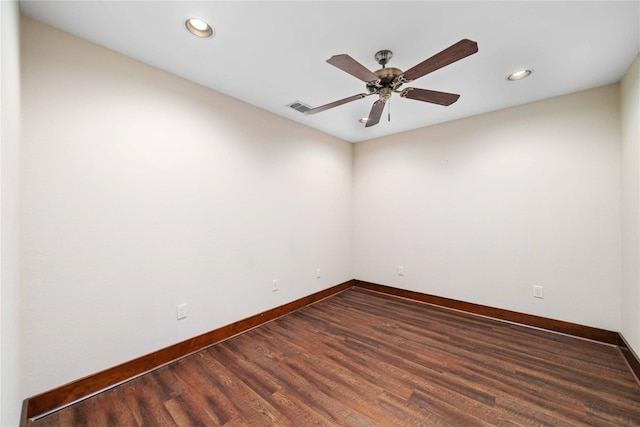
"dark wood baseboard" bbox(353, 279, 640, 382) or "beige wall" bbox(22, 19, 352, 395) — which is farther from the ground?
"beige wall" bbox(22, 19, 352, 395)

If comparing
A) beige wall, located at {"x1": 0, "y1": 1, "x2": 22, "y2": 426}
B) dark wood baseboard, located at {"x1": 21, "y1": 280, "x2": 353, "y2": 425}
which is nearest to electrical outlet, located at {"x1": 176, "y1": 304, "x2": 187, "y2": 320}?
dark wood baseboard, located at {"x1": 21, "y1": 280, "x2": 353, "y2": 425}

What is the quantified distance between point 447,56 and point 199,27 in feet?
5.24

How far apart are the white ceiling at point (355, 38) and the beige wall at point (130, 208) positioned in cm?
31

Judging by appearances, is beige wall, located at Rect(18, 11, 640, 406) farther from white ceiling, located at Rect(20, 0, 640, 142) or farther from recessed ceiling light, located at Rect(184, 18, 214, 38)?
recessed ceiling light, located at Rect(184, 18, 214, 38)

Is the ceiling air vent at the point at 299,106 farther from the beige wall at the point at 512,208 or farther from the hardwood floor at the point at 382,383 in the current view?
the hardwood floor at the point at 382,383

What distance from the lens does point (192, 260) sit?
2.41 meters

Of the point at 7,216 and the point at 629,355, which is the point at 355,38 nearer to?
the point at 7,216

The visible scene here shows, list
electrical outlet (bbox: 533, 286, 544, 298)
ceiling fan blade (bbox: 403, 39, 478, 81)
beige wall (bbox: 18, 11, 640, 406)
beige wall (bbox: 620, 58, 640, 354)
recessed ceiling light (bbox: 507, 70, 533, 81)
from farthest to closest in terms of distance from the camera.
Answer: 1. electrical outlet (bbox: 533, 286, 544, 298)
2. recessed ceiling light (bbox: 507, 70, 533, 81)
3. beige wall (bbox: 620, 58, 640, 354)
4. beige wall (bbox: 18, 11, 640, 406)
5. ceiling fan blade (bbox: 403, 39, 478, 81)

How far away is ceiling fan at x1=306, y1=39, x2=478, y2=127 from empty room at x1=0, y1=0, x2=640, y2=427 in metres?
0.02

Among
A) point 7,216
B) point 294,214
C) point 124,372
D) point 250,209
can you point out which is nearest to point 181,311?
point 124,372

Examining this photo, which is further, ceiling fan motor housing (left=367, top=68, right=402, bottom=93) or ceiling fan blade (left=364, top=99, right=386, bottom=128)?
ceiling fan blade (left=364, top=99, right=386, bottom=128)

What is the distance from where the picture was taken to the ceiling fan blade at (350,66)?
1.49 m

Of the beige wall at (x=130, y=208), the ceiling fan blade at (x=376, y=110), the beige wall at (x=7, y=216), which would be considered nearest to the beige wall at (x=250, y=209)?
the beige wall at (x=130, y=208)

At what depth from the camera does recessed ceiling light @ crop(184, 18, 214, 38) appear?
1.66m
